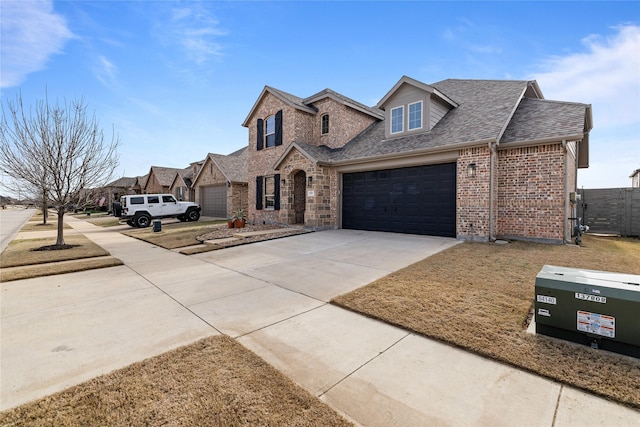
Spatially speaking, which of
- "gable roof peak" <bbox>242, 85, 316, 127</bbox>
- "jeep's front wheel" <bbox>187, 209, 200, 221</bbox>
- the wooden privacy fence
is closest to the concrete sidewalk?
the wooden privacy fence

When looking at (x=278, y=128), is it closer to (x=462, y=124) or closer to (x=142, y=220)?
(x=462, y=124)

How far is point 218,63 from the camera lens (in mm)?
11766

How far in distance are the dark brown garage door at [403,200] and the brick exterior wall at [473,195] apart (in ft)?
1.22

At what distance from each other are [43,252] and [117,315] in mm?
8010

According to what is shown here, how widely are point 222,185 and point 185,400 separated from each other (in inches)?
878

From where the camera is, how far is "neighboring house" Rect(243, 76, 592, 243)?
8.98 metres

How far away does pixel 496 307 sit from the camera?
4012 millimetres

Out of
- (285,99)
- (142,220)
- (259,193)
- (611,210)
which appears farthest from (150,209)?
(611,210)

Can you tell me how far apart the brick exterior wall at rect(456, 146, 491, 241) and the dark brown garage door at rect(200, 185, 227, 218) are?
717 inches

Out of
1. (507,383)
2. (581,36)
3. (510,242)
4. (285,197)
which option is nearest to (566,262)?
(510,242)

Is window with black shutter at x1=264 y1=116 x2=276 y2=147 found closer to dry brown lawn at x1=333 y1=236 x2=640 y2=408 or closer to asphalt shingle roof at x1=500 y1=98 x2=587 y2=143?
asphalt shingle roof at x1=500 y1=98 x2=587 y2=143

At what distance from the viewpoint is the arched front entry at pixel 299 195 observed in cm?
1516

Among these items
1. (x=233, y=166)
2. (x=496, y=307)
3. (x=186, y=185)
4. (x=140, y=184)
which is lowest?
(x=496, y=307)

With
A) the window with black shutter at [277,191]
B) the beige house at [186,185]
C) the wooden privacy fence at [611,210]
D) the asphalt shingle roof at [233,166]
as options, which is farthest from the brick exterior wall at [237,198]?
the wooden privacy fence at [611,210]
